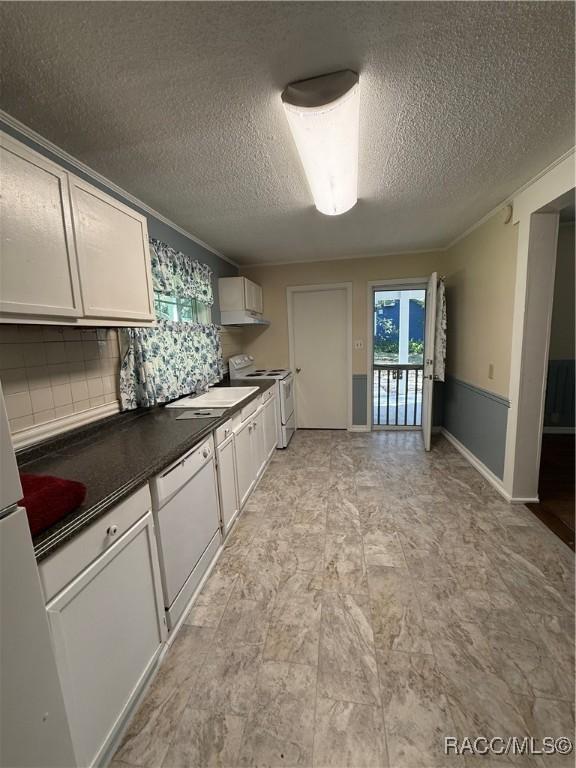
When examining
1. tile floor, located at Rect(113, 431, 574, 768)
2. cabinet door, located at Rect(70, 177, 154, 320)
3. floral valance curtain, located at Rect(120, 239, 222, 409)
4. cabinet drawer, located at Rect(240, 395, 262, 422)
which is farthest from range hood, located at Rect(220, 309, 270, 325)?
tile floor, located at Rect(113, 431, 574, 768)

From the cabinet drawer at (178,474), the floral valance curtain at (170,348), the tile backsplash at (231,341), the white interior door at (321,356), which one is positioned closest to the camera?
the cabinet drawer at (178,474)

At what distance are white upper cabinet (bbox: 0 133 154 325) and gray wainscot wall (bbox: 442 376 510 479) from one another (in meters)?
2.89

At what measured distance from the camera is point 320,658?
1.34 metres

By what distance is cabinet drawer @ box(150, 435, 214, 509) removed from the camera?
130 cm

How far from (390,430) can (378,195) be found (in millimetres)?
3022

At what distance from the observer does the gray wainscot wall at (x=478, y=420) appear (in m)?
2.62

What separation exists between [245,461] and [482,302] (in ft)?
8.65

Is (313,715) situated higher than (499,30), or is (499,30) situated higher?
(499,30)

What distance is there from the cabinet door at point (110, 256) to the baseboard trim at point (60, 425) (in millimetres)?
632

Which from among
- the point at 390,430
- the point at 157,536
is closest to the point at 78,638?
the point at 157,536

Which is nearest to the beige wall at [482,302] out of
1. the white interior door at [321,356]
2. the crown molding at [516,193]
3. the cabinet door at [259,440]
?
the crown molding at [516,193]

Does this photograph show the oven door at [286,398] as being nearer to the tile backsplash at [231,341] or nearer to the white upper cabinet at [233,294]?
the tile backsplash at [231,341]

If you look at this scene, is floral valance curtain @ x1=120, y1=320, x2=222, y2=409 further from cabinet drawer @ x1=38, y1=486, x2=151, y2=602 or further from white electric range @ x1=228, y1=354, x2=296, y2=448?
cabinet drawer @ x1=38, y1=486, x2=151, y2=602

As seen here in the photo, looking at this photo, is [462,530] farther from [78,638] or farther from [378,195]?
[378,195]
